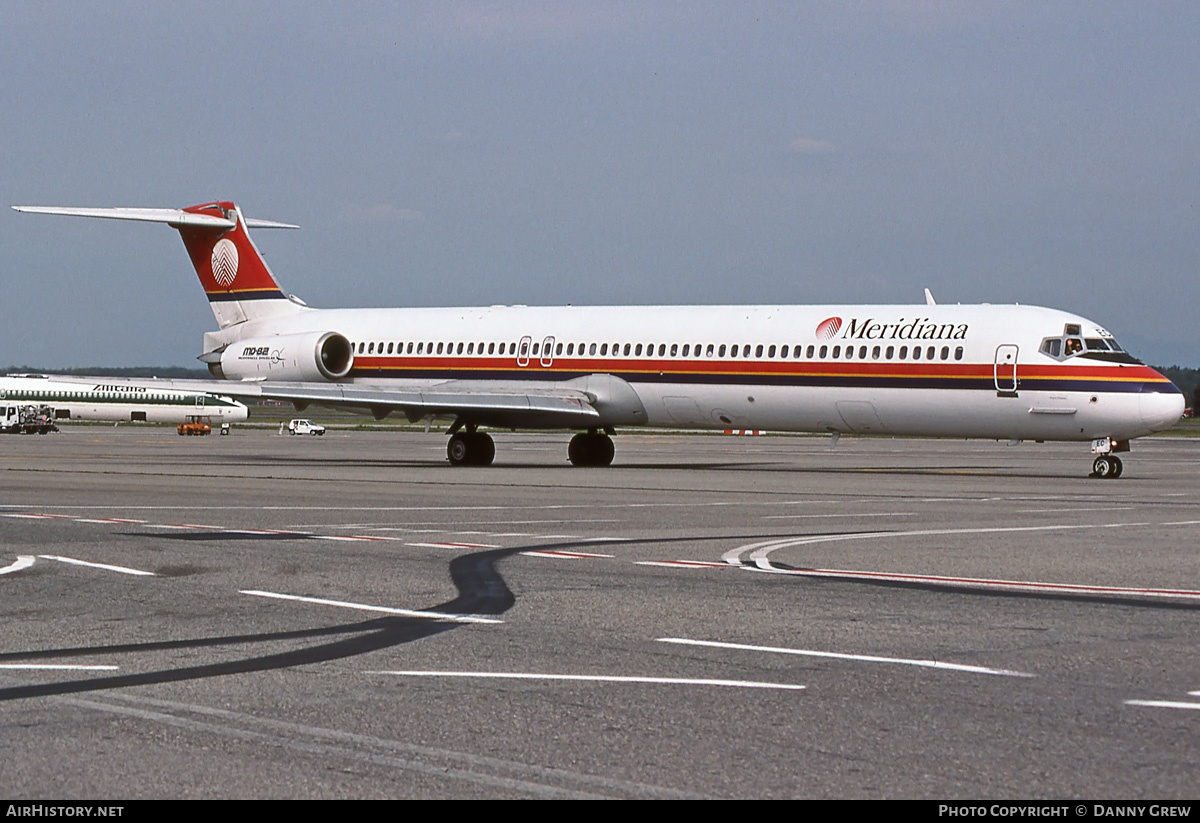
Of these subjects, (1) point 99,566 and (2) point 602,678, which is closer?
(2) point 602,678

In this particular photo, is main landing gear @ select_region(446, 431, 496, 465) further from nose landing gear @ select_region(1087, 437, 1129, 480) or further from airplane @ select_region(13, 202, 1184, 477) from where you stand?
nose landing gear @ select_region(1087, 437, 1129, 480)

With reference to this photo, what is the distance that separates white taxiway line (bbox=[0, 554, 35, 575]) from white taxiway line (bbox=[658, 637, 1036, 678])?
21.0ft

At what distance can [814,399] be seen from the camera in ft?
110

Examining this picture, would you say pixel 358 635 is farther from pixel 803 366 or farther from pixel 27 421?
pixel 27 421

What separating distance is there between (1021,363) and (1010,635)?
2260 cm

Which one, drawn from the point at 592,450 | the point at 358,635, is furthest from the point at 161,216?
the point at 358,635

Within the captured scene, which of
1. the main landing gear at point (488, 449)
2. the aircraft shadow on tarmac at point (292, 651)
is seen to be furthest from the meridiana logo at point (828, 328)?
the aircraft shadow on tarmac at point (292, 651)

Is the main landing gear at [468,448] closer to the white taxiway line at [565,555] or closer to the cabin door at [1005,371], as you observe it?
the cabin door at [1005,371]

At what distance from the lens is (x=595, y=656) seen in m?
8.75

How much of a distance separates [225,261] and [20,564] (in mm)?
33086

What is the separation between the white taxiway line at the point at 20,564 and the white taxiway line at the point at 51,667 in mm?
4715

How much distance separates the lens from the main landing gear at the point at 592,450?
38750 millimetres
